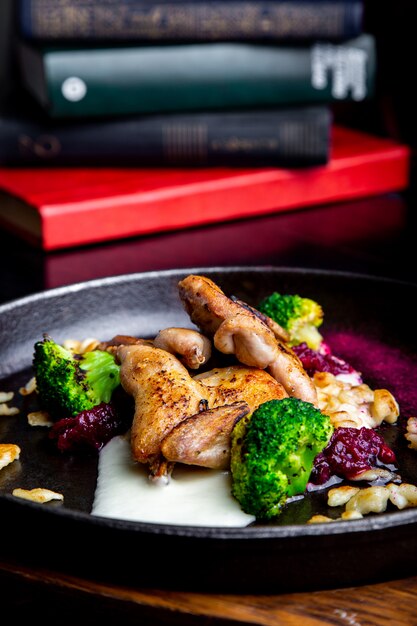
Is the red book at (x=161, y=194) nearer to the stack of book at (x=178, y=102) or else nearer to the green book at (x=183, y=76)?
the stack of book at (x=178, y=102)

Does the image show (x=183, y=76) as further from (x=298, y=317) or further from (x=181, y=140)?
(x=298, y=317)

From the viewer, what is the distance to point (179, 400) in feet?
5.28

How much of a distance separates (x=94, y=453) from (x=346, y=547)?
59cm

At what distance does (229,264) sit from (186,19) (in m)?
0.92

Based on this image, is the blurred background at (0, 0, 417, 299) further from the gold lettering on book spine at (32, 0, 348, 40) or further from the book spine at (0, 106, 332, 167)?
the gold lettering on book spine at (32, 0, 348, 40)

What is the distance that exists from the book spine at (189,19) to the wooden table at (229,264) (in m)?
0.67

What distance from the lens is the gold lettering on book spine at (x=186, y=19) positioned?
10.6ft

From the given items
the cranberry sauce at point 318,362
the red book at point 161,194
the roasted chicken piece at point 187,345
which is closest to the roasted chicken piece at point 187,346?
the roasted chicken piece at point 187,345

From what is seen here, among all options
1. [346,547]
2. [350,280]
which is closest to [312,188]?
[350,280]

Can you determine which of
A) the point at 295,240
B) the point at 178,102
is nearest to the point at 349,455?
the point at 295,240

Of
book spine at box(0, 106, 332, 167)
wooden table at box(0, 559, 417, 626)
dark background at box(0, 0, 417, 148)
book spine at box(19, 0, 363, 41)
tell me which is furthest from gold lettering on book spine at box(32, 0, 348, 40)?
wooden table at box(0, 559, 417, 626)

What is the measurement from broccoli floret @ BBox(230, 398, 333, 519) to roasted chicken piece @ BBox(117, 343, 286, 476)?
0.05 meters

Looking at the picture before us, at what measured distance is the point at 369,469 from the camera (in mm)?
1603

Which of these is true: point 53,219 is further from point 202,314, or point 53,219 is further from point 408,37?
point 408,37
